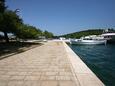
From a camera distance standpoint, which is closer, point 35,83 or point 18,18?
point 35,83

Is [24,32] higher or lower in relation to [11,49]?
higher

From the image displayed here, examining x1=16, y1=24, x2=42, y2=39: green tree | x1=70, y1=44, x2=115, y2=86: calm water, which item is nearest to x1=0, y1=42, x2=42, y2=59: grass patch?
x1=70, y1=44, x2=115, y2=86: calm water

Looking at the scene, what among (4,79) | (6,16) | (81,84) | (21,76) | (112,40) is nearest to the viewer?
(81,84)

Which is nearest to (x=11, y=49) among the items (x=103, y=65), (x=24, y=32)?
(x=103, y=65)

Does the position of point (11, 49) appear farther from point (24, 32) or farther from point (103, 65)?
point (24, 32)

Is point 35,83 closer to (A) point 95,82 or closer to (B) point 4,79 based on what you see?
(B) point 4,79

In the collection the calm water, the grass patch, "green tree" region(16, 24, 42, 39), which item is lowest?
the calm water

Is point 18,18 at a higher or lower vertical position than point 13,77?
higher

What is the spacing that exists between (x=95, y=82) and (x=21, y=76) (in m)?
3.17

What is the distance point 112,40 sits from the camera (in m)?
77.0

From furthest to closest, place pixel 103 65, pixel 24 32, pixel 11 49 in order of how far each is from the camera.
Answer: pixel 24 32, pixel 11 49, pixel 103 65

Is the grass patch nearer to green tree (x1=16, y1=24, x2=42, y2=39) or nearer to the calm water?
the calm water

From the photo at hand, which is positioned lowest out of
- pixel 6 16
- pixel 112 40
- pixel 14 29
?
pixel 112 40

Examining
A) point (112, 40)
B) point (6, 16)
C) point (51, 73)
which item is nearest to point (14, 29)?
point (6, 16)
